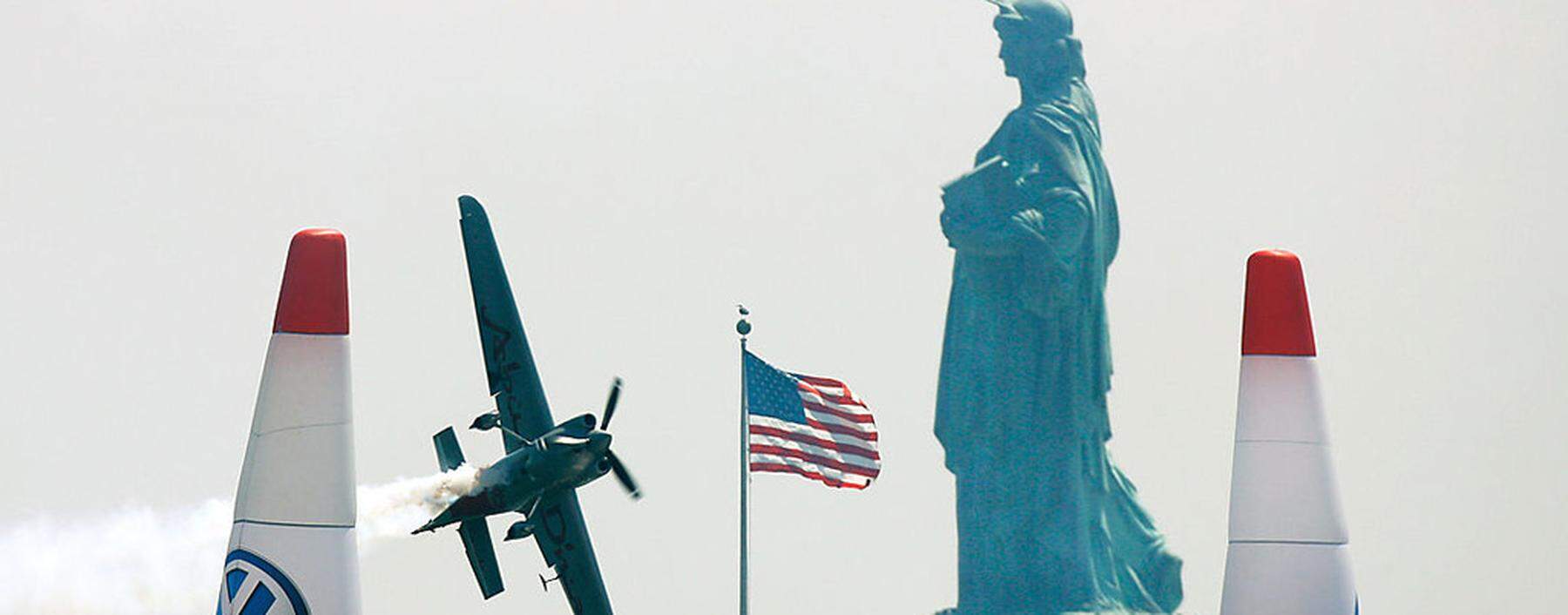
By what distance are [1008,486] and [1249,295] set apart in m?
61.8

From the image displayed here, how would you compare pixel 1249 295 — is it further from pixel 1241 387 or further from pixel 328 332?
pixel 328 332

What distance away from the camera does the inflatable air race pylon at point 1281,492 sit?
24641 mm

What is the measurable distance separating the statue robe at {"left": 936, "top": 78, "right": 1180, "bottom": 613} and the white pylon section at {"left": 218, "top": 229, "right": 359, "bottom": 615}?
60303mm

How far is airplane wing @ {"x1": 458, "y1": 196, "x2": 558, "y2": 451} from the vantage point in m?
47.7

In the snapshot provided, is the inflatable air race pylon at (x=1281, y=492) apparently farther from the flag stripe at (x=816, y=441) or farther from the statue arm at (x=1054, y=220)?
the statue arm at (x=1054, y=220)

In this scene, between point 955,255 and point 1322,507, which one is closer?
point 1322,507

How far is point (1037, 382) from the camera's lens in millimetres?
86625

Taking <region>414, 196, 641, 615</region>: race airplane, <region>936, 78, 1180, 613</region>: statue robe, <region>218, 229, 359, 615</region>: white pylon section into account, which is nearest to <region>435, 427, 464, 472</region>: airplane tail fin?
<region>414, 196, 641, 615</region>: race airplane

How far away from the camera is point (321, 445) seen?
24359mm

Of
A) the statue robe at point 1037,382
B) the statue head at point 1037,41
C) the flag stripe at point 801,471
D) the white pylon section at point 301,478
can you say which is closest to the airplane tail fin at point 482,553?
the flag stripe at point 801,471

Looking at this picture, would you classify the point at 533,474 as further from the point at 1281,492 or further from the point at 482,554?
the point at 1281,492

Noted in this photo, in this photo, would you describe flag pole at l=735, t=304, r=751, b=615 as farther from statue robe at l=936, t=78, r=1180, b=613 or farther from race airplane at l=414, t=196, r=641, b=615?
statue robe at l=936, t=78, r=1180, b=613

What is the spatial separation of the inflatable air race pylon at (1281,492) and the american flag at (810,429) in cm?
2665

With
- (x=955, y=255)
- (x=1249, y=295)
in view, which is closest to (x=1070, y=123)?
(x=955, y=255)
